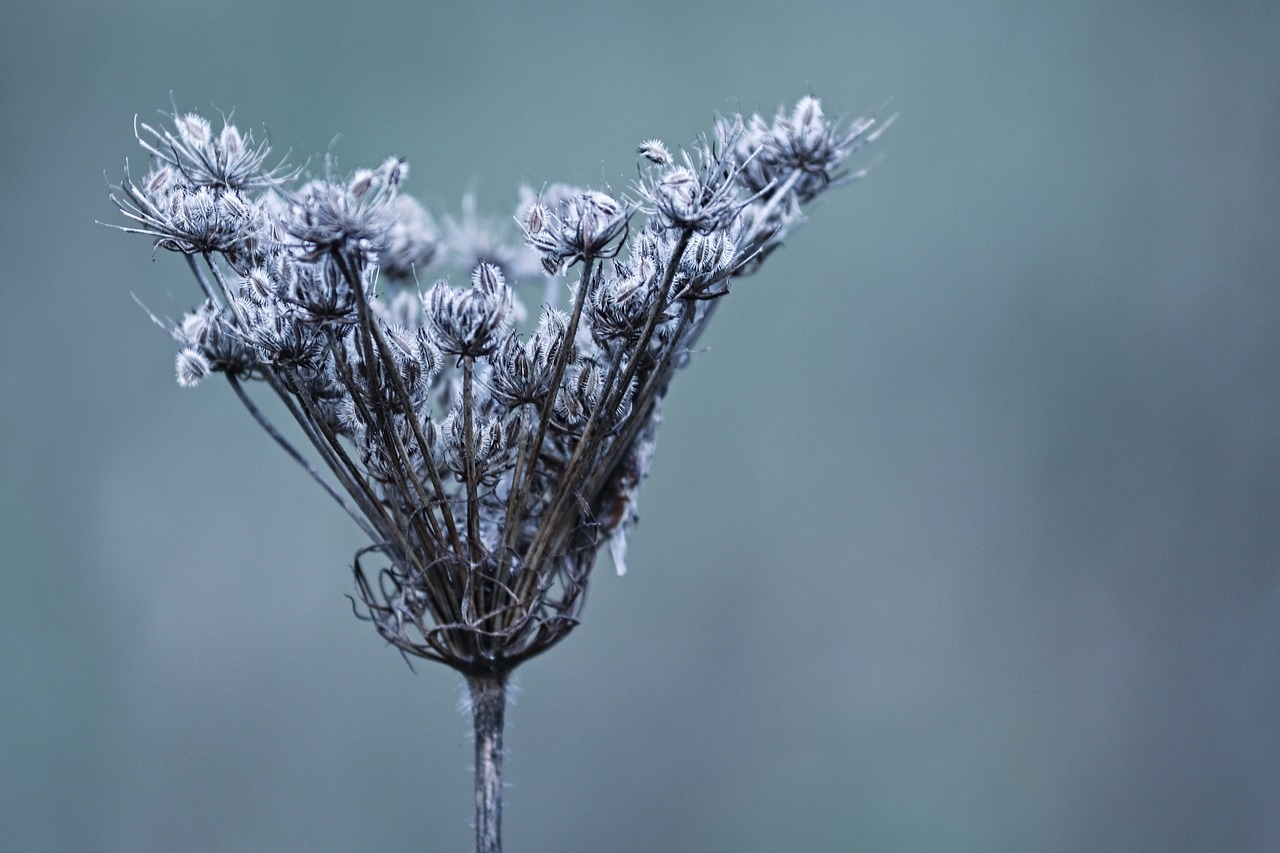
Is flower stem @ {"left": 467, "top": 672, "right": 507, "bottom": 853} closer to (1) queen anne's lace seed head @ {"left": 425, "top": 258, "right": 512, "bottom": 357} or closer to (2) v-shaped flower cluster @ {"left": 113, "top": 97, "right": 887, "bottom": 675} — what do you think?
(2) v-shaped flower cluster @ {"left": 113, "top": 97, "right": 887, "bottom": 675}

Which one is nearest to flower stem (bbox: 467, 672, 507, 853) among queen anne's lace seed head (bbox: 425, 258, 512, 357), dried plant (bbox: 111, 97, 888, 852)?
dried plant (bbox: 111, 97, 888, 852)

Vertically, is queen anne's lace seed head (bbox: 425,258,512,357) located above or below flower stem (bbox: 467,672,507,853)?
above

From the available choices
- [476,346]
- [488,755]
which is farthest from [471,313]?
[488,755]

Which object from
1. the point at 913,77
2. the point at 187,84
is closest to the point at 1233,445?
the point at 913,77

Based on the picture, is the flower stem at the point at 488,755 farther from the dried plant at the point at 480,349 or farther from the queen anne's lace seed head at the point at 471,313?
the queen anne's lace seed head at the point at 471,313

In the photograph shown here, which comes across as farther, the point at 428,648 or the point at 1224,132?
the point at 1224,132

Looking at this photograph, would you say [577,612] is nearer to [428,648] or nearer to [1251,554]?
[428,648]

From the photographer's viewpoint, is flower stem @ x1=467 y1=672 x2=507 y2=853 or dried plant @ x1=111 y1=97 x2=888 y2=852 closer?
dried plant @ x1=111 y1=97 x2=888 y2=852
